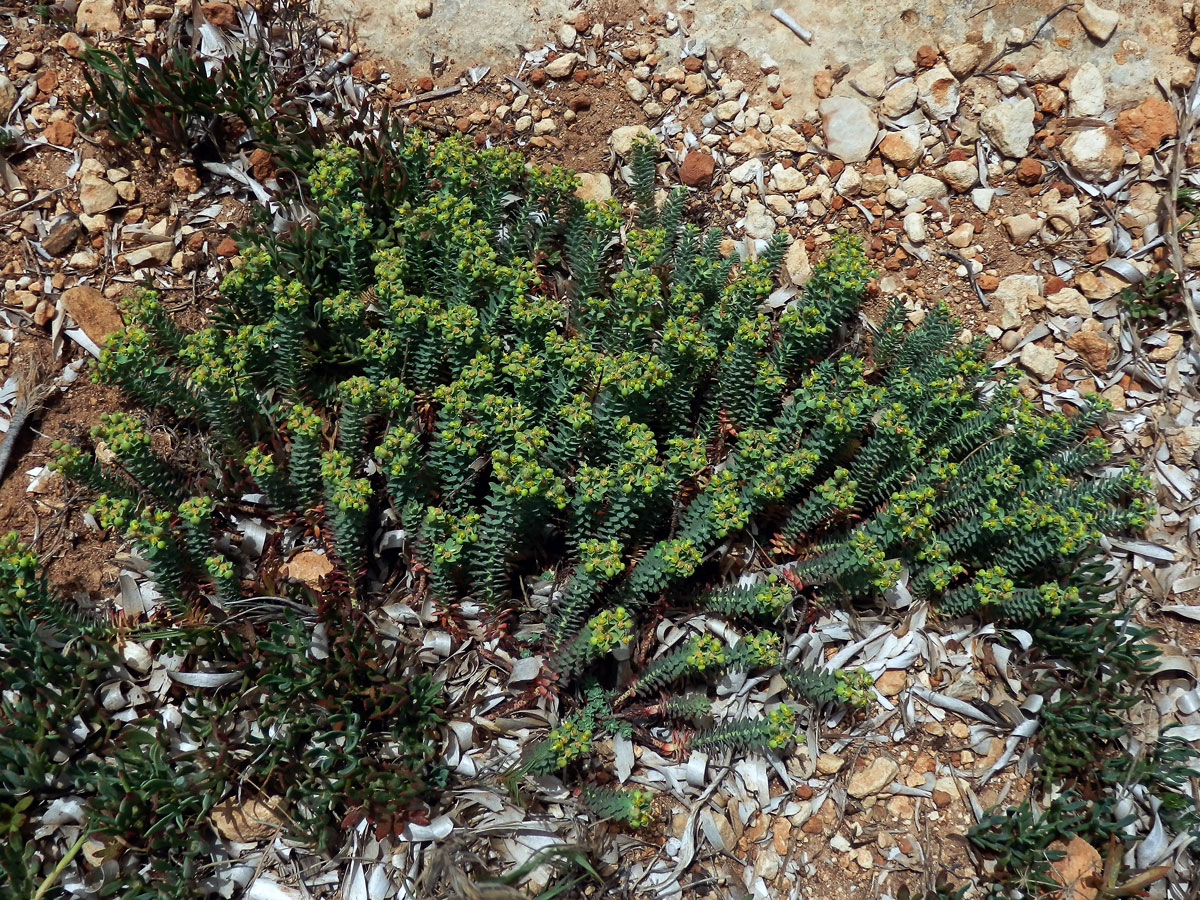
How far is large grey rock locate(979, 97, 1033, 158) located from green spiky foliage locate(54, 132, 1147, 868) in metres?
1.23

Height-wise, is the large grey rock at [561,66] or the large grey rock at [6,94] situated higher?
the large grey rock at [6,94]

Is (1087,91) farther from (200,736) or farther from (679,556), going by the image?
(200,736)

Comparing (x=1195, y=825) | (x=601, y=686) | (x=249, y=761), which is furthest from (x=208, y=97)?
(x=1195, y=825)

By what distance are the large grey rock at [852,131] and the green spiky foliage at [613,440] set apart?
3.17 ft

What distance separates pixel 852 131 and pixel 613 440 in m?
2.29

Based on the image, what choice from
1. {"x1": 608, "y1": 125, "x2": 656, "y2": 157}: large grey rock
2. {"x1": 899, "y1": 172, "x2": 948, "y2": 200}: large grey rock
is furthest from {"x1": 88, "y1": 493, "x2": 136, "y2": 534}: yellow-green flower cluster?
{"x1": 899, "y1": 172, "x2": 948, "y2": 200}: large grey rock

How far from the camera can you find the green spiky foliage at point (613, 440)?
3318 millimetres

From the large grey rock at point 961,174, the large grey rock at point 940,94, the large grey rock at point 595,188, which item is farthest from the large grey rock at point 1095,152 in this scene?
the large grey rock at point 595,188

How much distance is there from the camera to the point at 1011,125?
4.36 meters

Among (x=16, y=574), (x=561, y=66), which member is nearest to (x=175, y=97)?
(x=561, y=66)

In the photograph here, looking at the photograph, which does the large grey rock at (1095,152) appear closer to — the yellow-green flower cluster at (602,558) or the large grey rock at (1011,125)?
the large grey rock at (1011,125)

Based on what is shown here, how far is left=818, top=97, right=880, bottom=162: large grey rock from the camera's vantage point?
4.45 m

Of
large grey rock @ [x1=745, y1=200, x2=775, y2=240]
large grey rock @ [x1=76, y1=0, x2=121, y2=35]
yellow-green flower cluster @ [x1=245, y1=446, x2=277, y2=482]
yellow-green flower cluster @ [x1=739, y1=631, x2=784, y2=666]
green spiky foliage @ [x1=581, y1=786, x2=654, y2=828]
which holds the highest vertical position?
large grey rock @ [x1=76, y1=0, x2=121, y2=35]

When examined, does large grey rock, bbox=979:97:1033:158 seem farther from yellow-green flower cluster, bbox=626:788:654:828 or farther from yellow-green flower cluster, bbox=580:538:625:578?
yellow-green flower cluster, bbox=626:788:654:828
